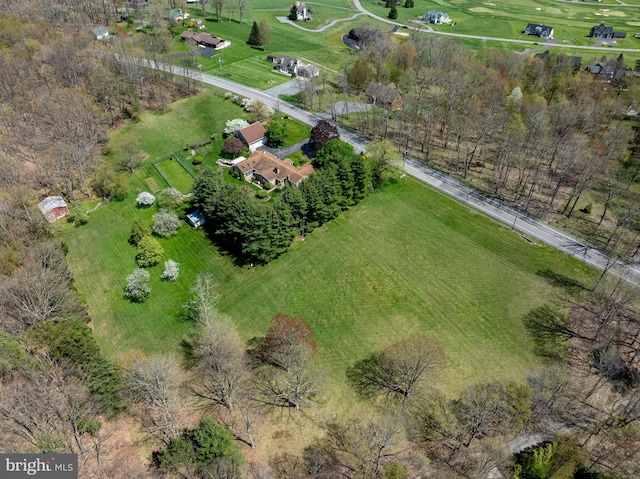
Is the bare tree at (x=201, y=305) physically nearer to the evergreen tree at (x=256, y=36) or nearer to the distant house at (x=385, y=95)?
the distant house at (x=385, y=95)

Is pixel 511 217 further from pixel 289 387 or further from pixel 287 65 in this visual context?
pixel 287 65

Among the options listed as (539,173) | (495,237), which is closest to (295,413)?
(495,237)

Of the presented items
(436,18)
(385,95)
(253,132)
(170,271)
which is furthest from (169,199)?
(436,18)

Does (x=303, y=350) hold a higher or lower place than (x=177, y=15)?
lower

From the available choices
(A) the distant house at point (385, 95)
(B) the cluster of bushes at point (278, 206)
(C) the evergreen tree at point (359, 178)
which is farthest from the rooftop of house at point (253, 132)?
(A) the distant house at point (385, 95)

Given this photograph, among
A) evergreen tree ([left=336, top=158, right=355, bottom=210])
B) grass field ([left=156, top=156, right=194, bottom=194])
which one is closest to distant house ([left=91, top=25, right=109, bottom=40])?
grass field ([left=156, top=156, right=194, bottom=194])

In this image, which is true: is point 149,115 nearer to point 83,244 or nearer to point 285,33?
point 83,244
